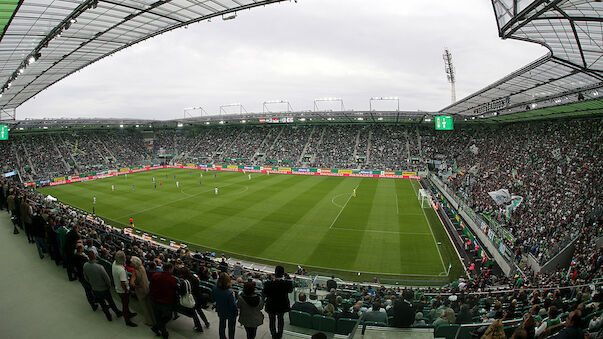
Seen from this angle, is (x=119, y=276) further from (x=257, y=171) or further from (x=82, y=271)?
(x=257, y=171)

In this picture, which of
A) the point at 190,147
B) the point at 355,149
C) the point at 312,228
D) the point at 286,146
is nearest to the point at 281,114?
the point at 286,146

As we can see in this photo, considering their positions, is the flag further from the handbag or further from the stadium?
the handbag

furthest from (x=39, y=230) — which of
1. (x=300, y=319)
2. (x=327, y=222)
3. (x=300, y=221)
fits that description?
(x=327, y=222)

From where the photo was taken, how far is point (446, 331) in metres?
5.99

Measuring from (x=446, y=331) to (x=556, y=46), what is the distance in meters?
15.3

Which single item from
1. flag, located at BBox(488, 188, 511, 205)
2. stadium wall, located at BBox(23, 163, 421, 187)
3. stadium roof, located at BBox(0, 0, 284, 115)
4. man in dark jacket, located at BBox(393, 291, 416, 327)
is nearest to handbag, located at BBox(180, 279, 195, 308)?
man in dark jacket, located at BBox(393, 291, 416, 327)

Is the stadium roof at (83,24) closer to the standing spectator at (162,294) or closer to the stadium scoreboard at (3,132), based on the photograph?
the standing spectator at (162,294)

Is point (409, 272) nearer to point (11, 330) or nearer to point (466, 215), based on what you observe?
point (466, 215)

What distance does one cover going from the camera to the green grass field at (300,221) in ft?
60.4

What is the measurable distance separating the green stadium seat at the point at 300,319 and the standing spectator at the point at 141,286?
9.03ft

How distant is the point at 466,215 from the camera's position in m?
24.1

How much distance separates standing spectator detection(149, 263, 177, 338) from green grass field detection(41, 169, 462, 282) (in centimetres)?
1297

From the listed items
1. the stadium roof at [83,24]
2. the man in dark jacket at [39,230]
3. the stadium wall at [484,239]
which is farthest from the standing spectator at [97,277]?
the stadium wall at [484,239]

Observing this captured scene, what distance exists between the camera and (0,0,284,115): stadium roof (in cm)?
1362
